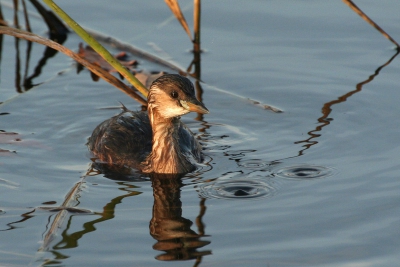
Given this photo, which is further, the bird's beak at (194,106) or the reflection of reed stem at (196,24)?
the reflection of reed stem at (196,24)

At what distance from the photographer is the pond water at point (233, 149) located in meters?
6.49

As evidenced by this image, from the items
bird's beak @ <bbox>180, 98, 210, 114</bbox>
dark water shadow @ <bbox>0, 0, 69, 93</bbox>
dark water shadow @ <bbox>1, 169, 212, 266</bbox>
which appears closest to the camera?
dark water shadow @ <bbox>1, 169, 212, 266</bbox>

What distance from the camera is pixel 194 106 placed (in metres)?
8.06

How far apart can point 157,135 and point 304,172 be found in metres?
1.62

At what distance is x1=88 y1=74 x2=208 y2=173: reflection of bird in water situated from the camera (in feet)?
26.9

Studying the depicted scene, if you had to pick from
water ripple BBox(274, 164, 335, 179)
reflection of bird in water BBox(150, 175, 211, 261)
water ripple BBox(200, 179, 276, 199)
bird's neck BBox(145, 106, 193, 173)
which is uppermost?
bird's neck BBox(145, 106, 193, 173)

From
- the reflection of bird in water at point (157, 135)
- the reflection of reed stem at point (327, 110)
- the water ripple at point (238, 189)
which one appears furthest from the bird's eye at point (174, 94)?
the reflection of reed stem at point (327, 110)

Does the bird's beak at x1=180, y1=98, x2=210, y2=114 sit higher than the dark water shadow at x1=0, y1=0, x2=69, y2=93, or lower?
lower

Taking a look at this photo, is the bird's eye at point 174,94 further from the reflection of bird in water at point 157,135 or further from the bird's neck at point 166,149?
the bird's neck at point 166,149

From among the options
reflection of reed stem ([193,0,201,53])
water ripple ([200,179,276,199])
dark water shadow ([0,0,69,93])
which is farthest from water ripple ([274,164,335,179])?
dark water shadow ([0,0,69,93])

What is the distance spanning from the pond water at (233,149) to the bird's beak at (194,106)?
27.1 inches

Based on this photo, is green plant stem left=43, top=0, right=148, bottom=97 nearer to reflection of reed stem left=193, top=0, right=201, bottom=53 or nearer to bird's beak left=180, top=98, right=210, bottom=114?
bird's beak left=180, top=98, right=210, bottom=114

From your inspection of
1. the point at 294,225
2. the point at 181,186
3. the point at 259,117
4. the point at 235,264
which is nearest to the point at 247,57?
the point at 259,117

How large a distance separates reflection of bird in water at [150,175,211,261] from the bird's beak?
29.5 inches
